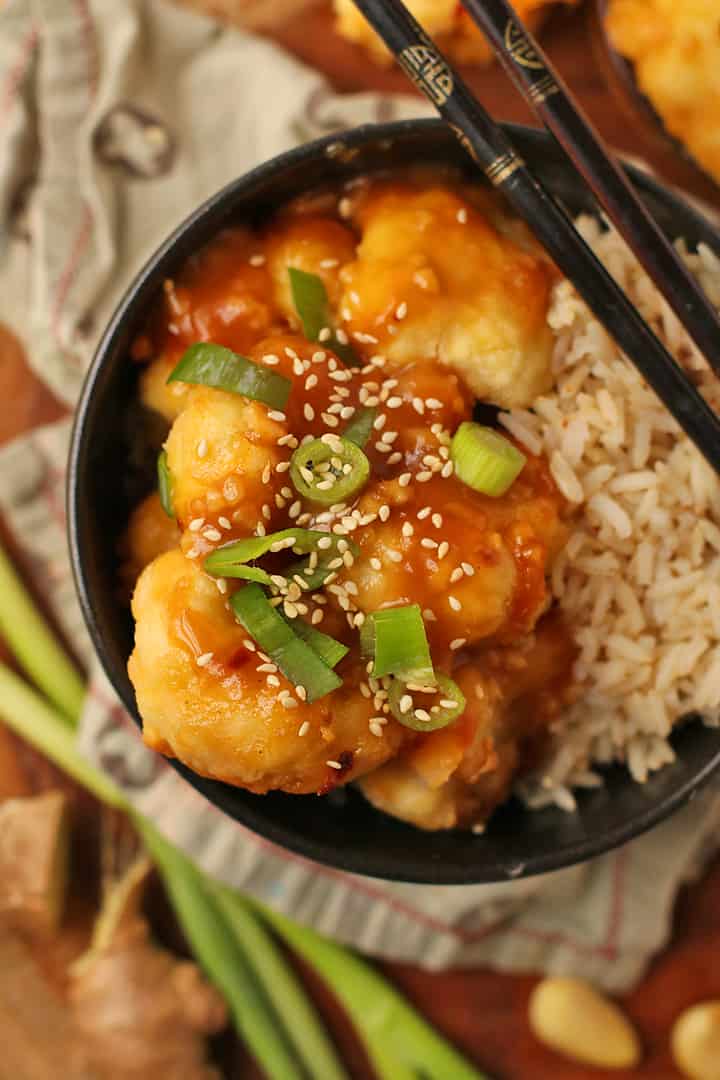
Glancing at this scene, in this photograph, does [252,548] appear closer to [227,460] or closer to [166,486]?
[227,460]

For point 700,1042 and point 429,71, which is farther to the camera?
point 700,1042

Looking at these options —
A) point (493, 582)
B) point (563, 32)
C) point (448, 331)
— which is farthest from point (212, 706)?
point (563, 32)

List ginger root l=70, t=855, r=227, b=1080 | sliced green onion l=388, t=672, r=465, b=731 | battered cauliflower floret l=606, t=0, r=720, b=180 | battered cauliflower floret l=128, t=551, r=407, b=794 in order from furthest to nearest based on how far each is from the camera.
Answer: ginger root l=70, t=855, r=227, b=1080 < battered cauliflower floret l=606, t=0, r=720, b=180 < sliced green onion l=388, t=672, r=465, b=731 < battered cauliflower floret l=128, t=551, r=407, b=794

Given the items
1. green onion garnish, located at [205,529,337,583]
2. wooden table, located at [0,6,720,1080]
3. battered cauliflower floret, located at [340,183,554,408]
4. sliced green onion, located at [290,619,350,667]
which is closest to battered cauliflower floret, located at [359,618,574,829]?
sliced green onion, located at [290,619,350,667]

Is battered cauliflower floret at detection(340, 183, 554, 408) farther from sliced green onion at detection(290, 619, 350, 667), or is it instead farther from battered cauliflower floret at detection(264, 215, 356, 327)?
sliced green onion at detection(290, 619, 350, 667)

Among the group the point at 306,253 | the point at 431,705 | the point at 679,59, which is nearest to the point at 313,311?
the point at 306,253

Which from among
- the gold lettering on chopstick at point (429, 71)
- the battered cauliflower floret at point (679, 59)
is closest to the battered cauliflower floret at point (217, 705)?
the gold lettering on chopstick at point (429, 71)
